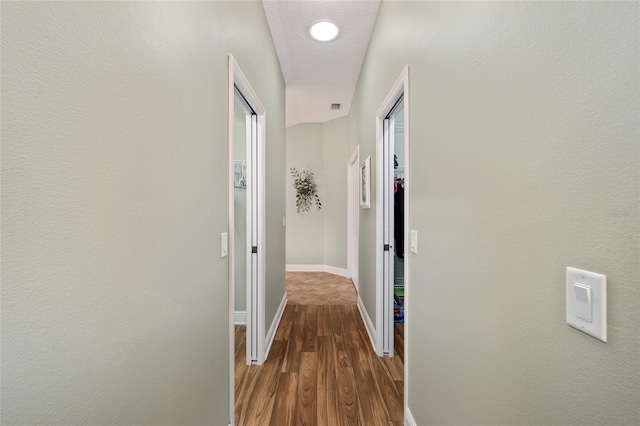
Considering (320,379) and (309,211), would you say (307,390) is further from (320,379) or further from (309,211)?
(309,211)

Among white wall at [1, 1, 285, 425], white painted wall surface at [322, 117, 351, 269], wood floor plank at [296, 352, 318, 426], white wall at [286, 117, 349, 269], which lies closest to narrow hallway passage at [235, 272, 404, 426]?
wood floor plank at [296, 352, 318, 426]

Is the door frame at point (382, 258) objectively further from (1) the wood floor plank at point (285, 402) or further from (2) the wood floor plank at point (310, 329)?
(1) the wood floor plank at point (285, 402)

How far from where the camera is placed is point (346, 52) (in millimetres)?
2793

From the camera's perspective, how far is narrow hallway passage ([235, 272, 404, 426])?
64.6 inches

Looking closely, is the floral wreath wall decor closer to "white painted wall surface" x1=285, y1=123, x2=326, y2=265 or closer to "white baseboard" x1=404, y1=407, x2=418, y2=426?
"white painted wall surface" x1=285, y1=123, x2=326, y2=265

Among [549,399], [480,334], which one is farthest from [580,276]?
[480,334]

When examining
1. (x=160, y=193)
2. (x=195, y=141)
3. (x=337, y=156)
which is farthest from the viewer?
(x=337, y=156)

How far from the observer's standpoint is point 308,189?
17.5 ft

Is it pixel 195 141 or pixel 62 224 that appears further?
pixel 195 141

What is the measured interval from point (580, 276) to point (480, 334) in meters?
0.44

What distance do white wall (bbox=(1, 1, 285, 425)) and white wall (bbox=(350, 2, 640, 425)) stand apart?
986 millimetres

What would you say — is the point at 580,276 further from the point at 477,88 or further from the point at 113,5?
the point at 113,5

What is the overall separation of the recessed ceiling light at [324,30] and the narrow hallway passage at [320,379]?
2765 millimetres

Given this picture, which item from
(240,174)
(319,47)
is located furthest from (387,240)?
(319,47)
